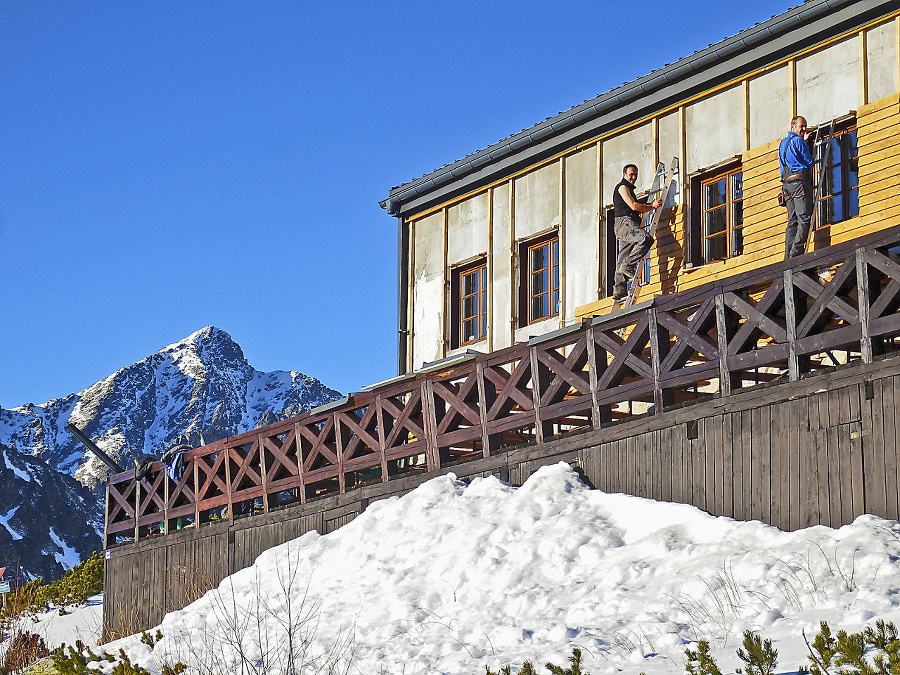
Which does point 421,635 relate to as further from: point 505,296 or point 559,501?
point 505,296

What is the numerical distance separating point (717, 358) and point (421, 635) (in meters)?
3.81

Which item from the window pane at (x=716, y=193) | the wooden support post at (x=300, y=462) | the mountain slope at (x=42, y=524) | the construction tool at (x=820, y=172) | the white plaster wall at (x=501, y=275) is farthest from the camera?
the mountain slope at (x=42, y=524)

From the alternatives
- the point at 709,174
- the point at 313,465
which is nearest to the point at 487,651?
the point at 313,465

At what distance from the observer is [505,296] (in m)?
18.7

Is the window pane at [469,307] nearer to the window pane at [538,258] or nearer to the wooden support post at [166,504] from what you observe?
the window pane at [538,258]

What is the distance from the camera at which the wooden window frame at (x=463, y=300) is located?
19219mm

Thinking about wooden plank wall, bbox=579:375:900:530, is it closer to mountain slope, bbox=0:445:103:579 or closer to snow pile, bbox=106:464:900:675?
snow pile, bbox=106:464:900:675

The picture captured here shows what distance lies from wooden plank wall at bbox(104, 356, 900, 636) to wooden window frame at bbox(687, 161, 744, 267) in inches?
155

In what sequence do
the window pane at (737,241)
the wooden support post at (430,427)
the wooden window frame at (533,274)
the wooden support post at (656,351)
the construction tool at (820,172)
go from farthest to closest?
the wooden window frame at (533,274), the window pane at (737,241), the wooden support post at (430,427), the construction tool at (820,172), the wooden support post at (656,351)

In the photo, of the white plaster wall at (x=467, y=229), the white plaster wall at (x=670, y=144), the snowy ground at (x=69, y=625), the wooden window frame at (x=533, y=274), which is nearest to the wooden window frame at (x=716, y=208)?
the white plaster wall at (x=670, y=144)

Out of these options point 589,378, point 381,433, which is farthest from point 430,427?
point 589,378

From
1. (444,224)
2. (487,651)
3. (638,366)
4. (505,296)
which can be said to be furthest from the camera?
(444,224)

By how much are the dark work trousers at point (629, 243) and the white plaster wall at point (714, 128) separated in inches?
40.6

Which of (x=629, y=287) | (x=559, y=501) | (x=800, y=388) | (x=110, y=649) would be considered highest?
(x=629, y=287)
